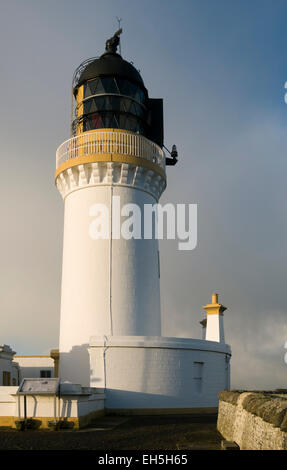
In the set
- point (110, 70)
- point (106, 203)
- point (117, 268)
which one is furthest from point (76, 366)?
point (110, 70)

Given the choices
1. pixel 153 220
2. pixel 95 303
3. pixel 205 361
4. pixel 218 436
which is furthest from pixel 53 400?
pixel 153 220

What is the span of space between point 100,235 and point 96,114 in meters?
5.89

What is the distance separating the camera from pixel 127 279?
21.9 meters

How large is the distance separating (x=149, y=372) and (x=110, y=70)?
45.5 ft

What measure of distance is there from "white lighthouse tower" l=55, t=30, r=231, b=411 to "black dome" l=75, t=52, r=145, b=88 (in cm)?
Answer: 6

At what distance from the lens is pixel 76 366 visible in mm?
21047

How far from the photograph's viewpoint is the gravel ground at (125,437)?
11595 millimetres

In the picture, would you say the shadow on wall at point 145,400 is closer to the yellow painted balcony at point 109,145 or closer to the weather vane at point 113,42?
the yellow painted balcony at point 109,145

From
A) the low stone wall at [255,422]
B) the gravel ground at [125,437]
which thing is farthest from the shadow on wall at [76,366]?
the low stone wall at [255,422]

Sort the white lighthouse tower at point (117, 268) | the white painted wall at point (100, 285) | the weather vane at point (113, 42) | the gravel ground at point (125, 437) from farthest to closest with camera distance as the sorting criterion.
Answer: the weather vane at point (113, 42) < the white painted wall at point (100, 285) < the white lighthouse tower at point (117, 268) < the gravel ground at point (125, 437)

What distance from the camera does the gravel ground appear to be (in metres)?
11.6

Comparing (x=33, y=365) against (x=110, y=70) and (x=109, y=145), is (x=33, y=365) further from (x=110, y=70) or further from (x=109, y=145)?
(x=110, y=70)

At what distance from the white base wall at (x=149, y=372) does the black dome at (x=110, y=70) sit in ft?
40.5

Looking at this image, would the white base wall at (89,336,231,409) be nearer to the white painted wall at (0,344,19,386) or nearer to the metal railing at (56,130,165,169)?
the white painted wall at (0,344,19,386)
